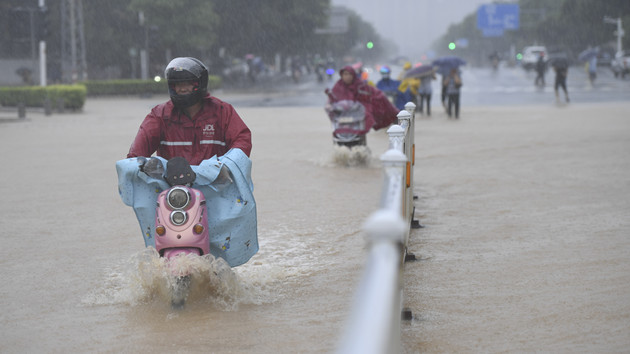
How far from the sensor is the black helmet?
5.40m

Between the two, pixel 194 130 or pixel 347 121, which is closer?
pixel 194 130

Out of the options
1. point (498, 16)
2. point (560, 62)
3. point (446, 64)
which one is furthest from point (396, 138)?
point (498, 16)

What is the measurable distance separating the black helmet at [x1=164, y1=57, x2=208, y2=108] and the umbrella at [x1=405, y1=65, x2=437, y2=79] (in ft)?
54.7

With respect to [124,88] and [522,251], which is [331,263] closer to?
[522,251]

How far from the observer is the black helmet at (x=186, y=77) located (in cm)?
540

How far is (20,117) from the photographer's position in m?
24.9

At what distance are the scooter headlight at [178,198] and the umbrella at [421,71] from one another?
→ 17.2 metres

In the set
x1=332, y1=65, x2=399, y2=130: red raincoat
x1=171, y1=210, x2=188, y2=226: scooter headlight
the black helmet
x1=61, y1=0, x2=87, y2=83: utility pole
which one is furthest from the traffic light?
x1=171, y1=210, x2=188, y2=226: scooter headlight

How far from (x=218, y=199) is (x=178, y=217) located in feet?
1.11

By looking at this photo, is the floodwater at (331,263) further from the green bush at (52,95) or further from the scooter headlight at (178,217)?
the green bush at (52,95)

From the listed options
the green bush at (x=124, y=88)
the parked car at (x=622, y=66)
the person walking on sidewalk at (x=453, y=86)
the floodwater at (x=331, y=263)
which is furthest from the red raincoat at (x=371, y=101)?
the parked car at (x=622, y=66)

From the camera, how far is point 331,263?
671cm

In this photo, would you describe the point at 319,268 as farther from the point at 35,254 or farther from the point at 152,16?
the point at 152,16

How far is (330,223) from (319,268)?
186 centimetres
